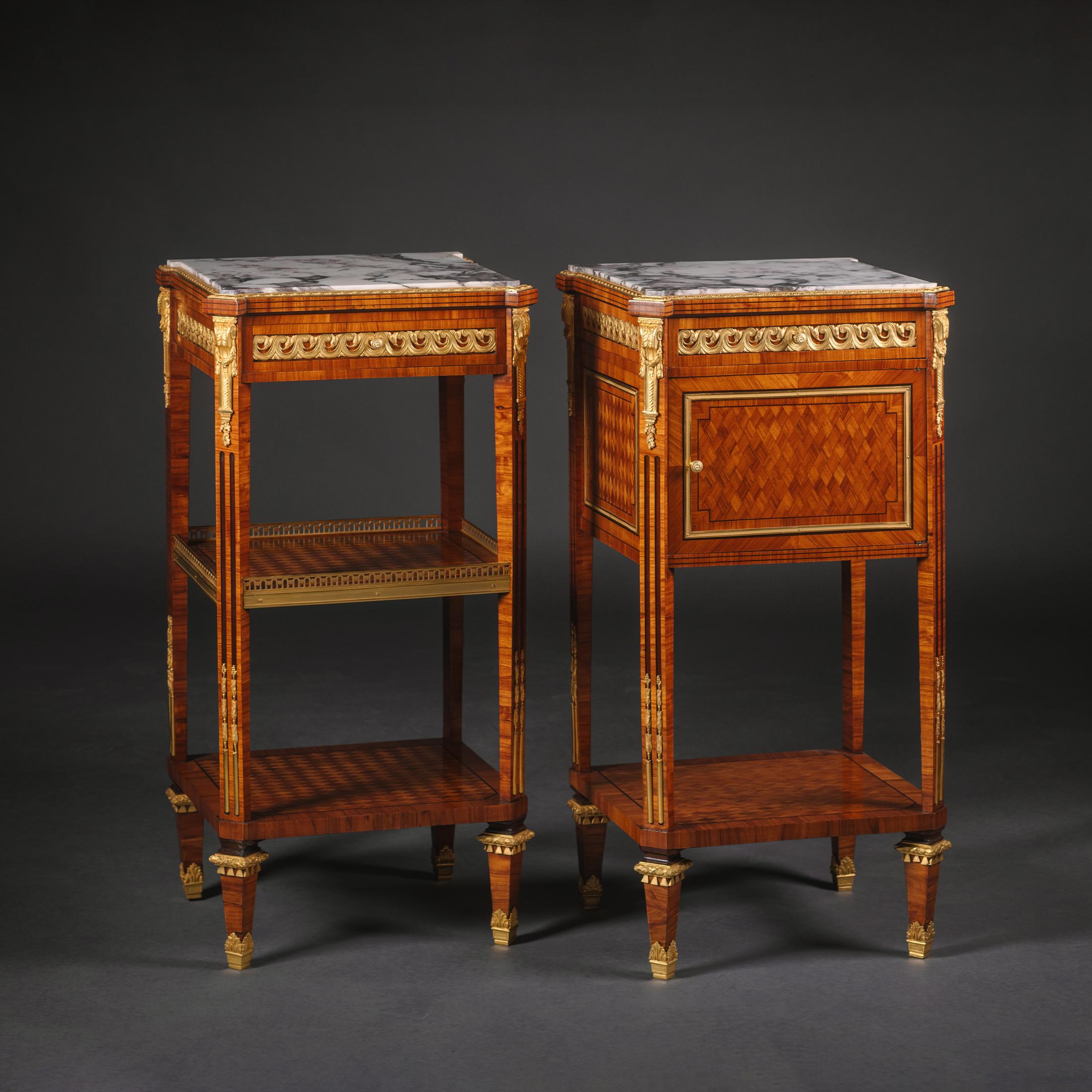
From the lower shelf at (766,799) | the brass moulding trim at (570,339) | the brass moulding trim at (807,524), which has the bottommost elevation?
the lower shelf at (766,799)

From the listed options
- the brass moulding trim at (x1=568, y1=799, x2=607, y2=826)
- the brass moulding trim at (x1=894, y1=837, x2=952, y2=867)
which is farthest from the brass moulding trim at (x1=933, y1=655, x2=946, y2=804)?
the brass moulding trim at (x1=568, y1=799, x2=607, y2=826)

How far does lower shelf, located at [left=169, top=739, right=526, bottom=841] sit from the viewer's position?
579cm

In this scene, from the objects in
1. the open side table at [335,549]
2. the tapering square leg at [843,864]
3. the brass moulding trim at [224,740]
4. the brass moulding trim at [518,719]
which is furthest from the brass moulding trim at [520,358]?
the tapering square leg at [843,864]

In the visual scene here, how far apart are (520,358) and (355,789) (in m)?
1.25

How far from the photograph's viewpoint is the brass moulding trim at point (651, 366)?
5.42 metres

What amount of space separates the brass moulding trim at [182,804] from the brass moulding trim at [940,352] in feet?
7.54

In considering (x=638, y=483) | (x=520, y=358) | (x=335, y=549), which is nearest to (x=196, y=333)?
(x=335, y=549)

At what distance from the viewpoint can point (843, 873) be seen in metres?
6.39

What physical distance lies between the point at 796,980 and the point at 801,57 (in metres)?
5.48

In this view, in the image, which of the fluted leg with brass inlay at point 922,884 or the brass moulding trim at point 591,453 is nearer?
the brass moulding trim at point 591,453

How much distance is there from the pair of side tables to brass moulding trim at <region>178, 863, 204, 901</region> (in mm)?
285

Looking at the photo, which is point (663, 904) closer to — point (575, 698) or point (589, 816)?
point (589, 816)

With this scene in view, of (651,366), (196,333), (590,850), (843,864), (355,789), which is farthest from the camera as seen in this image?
(843,864)

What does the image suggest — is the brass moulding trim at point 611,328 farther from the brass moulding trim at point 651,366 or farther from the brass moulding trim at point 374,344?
the brass moulding trim at point 374,344
